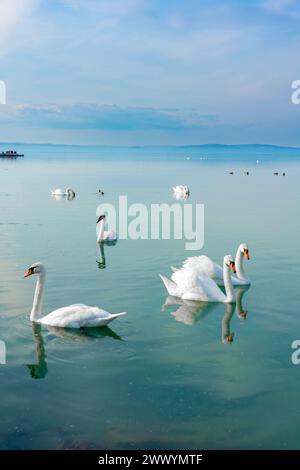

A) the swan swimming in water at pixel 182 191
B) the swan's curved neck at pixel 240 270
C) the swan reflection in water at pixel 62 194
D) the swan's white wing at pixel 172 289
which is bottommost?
the swan's white wing at pixel 172 289

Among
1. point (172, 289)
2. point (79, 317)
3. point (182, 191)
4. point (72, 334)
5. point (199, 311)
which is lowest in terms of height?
point (72, 334)

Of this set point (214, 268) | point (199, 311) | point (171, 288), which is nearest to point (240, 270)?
point (214, 268)

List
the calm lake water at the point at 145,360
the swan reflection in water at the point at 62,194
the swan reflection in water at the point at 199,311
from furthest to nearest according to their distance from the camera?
the swan reflection in water at the point at 62,194
the swan reflection in water at the point at 199,311
the calm lake water at the point at 145,360

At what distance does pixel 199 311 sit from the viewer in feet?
47.6

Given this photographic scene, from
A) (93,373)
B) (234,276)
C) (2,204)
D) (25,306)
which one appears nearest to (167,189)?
(2,204)

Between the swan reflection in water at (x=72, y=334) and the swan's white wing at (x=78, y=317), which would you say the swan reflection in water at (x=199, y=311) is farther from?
the swan's white wing at (x=78, y=317)

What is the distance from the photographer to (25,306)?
14.3m

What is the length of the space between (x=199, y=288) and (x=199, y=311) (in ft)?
2.46

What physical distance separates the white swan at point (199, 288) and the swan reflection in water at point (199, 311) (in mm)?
132

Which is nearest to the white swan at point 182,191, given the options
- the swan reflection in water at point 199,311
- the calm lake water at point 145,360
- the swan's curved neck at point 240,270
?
the calm lake water at point 145,360

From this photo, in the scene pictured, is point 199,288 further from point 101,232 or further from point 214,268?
point 101,232

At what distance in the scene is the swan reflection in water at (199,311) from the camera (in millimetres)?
13586

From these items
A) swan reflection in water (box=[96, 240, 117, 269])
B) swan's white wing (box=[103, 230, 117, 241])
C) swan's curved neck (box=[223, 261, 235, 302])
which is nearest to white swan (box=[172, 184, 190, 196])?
swan's white wing (box=[103, 230, 117, 241])
